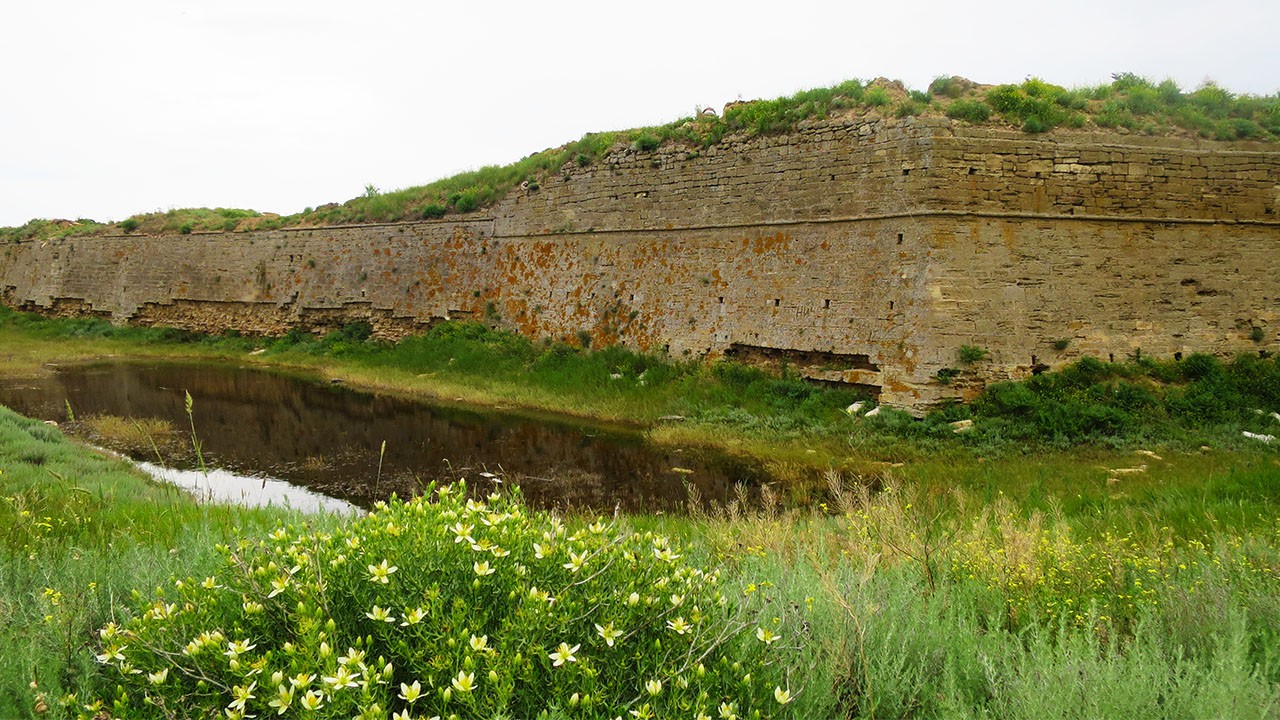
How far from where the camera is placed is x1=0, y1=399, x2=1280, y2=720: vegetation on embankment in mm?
2408

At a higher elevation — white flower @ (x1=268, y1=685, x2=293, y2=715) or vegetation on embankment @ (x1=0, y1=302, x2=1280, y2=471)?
white flower @ (x1=268, y1=685, x2=293, y2=715)

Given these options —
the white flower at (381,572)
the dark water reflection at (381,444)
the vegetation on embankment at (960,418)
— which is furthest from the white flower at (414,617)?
the vegetation on embankment at (960,418)

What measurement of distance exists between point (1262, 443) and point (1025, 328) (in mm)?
3124

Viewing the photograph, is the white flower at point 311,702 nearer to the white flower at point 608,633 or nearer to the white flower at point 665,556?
the white flower at point 608,633

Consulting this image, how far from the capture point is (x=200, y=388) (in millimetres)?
17156

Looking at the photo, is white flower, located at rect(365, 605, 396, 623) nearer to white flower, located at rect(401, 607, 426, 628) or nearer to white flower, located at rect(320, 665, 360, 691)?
white flower, located at rect(401, 607, 426, 628)

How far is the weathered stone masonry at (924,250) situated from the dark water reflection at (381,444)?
3.34 m

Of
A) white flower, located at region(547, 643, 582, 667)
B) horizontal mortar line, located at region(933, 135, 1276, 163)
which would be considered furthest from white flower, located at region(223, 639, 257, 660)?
horizontal mortar line, located at region(933, 135, 1276, 163)

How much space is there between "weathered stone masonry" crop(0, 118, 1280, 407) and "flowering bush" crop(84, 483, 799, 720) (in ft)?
31.0

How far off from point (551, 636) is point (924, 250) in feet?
34.2

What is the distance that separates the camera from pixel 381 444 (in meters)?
11.0

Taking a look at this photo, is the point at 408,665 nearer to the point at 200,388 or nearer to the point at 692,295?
the point at 692,295

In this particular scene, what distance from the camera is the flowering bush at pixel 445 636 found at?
2332 mm

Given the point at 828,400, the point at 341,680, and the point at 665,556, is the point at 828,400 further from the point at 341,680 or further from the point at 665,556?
the point at 341,680
